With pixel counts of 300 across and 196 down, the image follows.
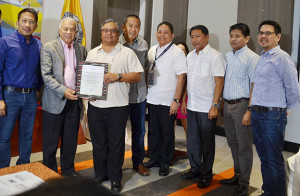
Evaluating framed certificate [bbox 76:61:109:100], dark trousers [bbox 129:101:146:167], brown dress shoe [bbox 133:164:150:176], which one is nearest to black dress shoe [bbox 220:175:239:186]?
brown dress shoe [bbox 133:164:150:176]

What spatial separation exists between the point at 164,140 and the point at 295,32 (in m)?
2.81

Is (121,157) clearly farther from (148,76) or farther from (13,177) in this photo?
(13,177)

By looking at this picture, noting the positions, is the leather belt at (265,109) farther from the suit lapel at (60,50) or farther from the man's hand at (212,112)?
the suit lapel at (60,50)

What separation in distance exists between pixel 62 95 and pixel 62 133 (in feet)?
1.58

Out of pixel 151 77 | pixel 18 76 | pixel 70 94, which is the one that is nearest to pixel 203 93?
pixel 151 77

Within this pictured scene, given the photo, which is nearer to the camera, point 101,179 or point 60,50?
point 60,50

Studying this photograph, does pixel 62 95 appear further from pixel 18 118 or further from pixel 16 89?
pixel 18 118

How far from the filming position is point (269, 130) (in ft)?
7.62

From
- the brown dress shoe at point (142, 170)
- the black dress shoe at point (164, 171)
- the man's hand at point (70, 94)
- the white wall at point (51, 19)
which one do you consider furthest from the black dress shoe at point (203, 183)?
the white wall at point (51, 19)

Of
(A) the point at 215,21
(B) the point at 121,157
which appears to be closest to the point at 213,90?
(B) the point at 121,157

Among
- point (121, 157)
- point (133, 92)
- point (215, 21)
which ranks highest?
point (215, 21)

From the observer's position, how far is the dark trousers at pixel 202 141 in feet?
9.51

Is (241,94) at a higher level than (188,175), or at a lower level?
higher

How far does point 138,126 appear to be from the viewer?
3.13m
